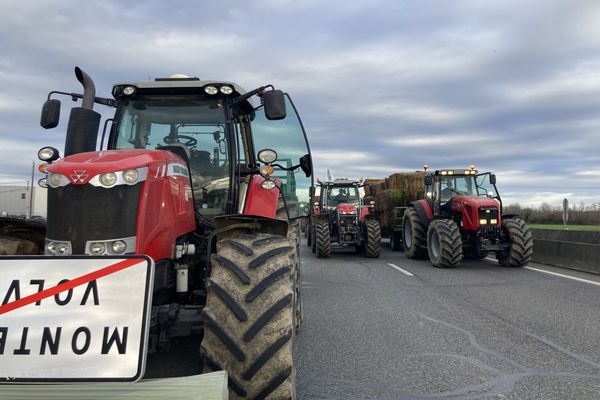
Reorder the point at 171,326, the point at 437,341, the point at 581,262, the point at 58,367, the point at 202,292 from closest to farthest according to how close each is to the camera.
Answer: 1. the point at 58,367
2. the point at 171,326
3. the point at 202,292
4. the point at 437,341
5. the point at 581,262

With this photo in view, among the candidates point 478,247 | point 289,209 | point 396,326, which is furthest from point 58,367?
point 478,247

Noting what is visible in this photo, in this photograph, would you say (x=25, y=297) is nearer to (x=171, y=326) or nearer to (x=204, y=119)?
(x=171, y=326)

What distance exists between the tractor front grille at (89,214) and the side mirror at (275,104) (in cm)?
139

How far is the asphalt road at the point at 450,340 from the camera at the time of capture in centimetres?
366

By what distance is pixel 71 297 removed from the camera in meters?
2.25

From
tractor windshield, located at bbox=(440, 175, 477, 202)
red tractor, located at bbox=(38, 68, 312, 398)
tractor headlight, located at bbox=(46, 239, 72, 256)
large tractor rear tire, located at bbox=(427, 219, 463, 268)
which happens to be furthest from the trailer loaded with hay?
tractor headlight, located at bbox=(46, 239, 72, 256)

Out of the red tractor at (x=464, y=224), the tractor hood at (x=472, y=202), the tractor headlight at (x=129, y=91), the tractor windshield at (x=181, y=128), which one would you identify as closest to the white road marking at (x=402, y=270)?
the red tractor at (x=464, y=224)

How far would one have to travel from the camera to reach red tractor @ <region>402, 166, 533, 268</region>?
11.1m

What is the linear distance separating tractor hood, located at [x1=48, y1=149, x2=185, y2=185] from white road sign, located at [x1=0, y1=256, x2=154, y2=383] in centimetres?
83

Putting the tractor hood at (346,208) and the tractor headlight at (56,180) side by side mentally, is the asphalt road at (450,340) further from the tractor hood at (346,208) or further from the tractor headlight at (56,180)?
the tractor hood at (346,208)

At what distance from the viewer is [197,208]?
13.2ft

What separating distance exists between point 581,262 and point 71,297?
1141 cm

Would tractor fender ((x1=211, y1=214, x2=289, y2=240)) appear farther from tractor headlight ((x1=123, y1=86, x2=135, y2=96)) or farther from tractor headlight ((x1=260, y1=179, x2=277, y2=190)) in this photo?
tractor headlight ((x1=123, y1=86, x2=135, y2=96))

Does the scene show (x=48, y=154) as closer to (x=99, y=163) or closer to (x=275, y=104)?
(x=99, y=163)
